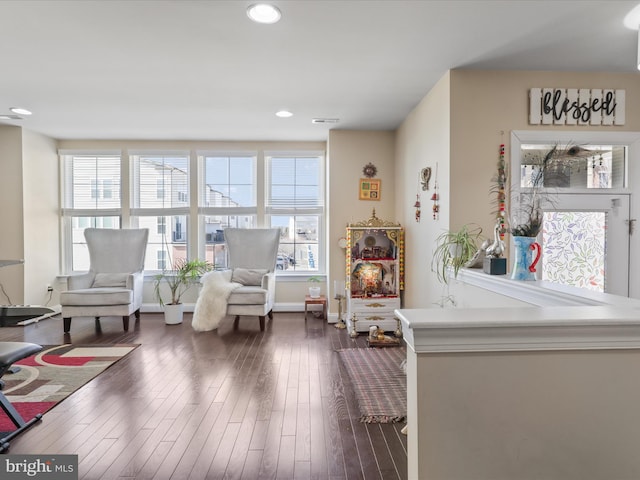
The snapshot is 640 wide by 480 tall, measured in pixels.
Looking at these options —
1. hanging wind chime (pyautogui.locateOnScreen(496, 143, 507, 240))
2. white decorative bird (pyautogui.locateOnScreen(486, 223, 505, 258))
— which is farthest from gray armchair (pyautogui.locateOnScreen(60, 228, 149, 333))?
hanging wind chime (pyautogui.locateOnScreen(496, 143, 507, 240))

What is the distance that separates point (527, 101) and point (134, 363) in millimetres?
3925

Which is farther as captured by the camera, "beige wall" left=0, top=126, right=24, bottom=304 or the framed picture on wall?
the framed picture on wall

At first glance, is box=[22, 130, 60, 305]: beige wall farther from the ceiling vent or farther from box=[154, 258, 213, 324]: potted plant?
the ceiling vent

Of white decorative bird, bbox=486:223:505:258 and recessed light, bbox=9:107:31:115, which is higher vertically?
recessed light, bbox=9:107:31:115

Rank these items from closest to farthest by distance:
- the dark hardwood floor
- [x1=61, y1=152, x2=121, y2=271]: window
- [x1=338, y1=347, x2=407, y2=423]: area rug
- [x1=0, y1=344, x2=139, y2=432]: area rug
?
the dark hardwood floor, [x1=338, y1=347, x2=407, y2=423]: area rug, [x1=0, y1=344, x2=139, y2=432]: area rug, [x1=61, y1=152, x2=121, y2=271]: window

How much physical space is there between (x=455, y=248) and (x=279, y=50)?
196cm

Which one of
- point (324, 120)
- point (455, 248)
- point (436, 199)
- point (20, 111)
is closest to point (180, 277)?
point (20, 111)

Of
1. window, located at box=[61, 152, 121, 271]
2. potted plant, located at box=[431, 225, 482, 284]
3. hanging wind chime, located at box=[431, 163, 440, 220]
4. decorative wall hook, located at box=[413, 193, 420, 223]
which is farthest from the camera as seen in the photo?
window, located at box=[61, 152, 121, 271]

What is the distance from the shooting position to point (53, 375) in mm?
2902

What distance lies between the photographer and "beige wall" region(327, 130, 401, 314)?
468cm

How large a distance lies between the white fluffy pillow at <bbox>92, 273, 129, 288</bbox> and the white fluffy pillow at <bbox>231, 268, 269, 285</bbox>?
4.43 feet

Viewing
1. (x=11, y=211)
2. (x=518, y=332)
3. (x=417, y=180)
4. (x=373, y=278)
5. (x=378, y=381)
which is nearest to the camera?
(x=518, y=332)

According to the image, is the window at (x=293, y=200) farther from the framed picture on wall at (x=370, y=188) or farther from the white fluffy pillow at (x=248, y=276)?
the framed picture on wall at (x=370, y=188)

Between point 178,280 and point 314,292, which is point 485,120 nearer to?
point 314,292
